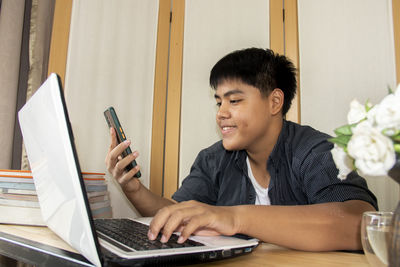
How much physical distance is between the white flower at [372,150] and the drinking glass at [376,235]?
107mm

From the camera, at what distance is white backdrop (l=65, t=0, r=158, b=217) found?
128 cm

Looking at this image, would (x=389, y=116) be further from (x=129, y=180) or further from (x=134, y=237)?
(x=129, y=180)

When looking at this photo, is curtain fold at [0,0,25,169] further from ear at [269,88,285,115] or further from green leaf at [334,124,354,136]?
green leaf at [334,124,354,136]

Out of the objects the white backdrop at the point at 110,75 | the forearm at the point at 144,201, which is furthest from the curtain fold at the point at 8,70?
the forearm at the point at 144,201

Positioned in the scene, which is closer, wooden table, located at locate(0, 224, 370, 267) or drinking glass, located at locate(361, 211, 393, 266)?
drinking glass, located at locate(361, 211, 393, 266)

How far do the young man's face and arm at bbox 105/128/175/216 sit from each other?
13.6 inches

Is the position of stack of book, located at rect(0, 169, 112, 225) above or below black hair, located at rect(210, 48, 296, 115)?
below

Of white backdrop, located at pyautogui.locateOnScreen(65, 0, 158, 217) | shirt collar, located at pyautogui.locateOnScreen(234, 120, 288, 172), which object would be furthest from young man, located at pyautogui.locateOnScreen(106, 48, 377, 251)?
white backdrop, located at pyautogui.locateOnScreen(65, 0, 158, 217)

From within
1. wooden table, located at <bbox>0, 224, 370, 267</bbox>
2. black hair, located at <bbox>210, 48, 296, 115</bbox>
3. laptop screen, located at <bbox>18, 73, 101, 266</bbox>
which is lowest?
wooden table, located at <bbox>0, 224, 370, 267</bbox>

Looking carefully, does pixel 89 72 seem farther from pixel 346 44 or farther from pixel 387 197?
pixel 387 197

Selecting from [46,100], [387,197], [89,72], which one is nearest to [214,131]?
[89,72]

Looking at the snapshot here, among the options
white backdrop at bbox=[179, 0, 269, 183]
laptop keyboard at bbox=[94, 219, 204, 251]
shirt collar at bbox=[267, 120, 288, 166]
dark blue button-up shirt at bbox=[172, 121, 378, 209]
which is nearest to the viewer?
laptop keyboard at bbox=[94, 219, 204, 251]

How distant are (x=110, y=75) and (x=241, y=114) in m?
0.65

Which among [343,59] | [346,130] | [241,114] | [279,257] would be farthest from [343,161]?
[343,59]
